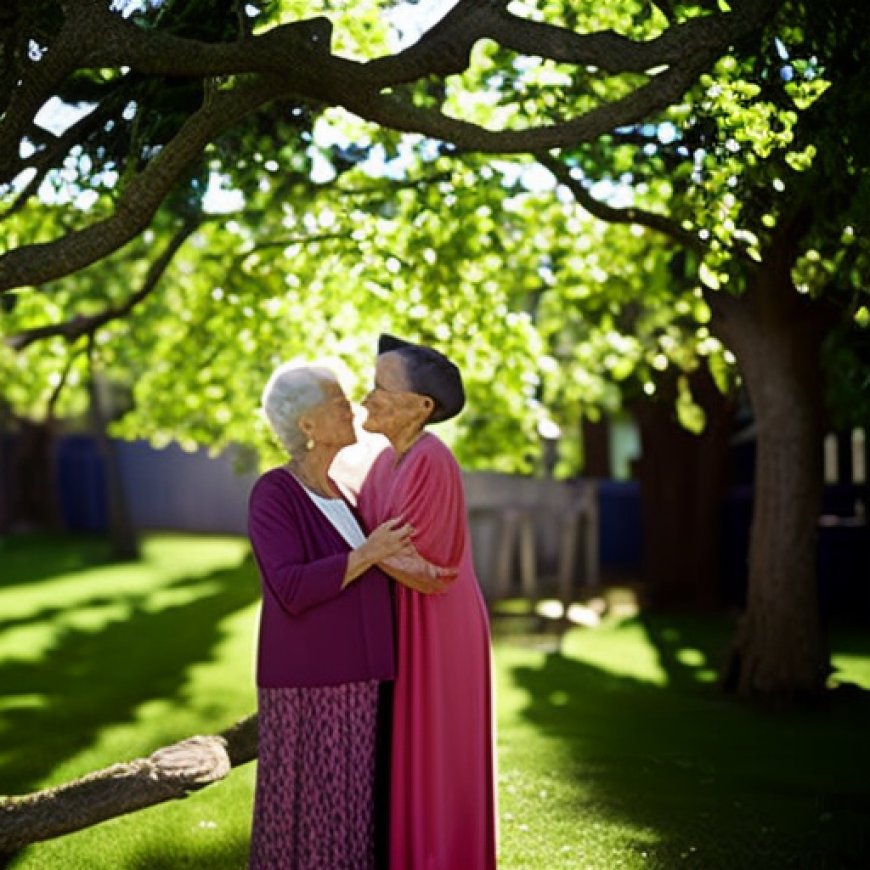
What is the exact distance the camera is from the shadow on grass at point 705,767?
734 cm

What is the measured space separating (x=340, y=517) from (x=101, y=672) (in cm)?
826

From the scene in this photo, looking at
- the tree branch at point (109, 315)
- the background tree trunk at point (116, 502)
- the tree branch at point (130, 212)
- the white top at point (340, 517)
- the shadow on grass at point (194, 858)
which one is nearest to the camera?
the white top at point (340, 517)

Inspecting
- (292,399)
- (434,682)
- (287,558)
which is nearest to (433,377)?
(292,399)

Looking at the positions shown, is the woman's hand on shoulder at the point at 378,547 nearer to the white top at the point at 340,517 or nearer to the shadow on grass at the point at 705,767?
the white top at the point at 340,517

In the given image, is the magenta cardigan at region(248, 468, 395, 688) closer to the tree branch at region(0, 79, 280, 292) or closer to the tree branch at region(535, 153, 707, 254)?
the tree branch at region(0, 79, 280, 292)

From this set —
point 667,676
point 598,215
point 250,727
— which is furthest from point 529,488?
point 250,727

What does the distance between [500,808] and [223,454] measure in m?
21.2

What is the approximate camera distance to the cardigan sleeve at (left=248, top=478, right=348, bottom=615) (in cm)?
518

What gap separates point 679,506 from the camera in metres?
16.3

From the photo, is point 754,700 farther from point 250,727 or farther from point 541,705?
point 250,727

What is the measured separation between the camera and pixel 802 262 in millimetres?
11125

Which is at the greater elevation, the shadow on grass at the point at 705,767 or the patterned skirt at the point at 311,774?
the patterned skirt at the point at 311,774

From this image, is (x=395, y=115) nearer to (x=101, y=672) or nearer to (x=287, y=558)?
(x=287, y=558)

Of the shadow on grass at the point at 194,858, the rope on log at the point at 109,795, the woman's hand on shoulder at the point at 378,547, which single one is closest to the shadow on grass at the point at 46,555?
the shadow on grass at the point at 194,858
